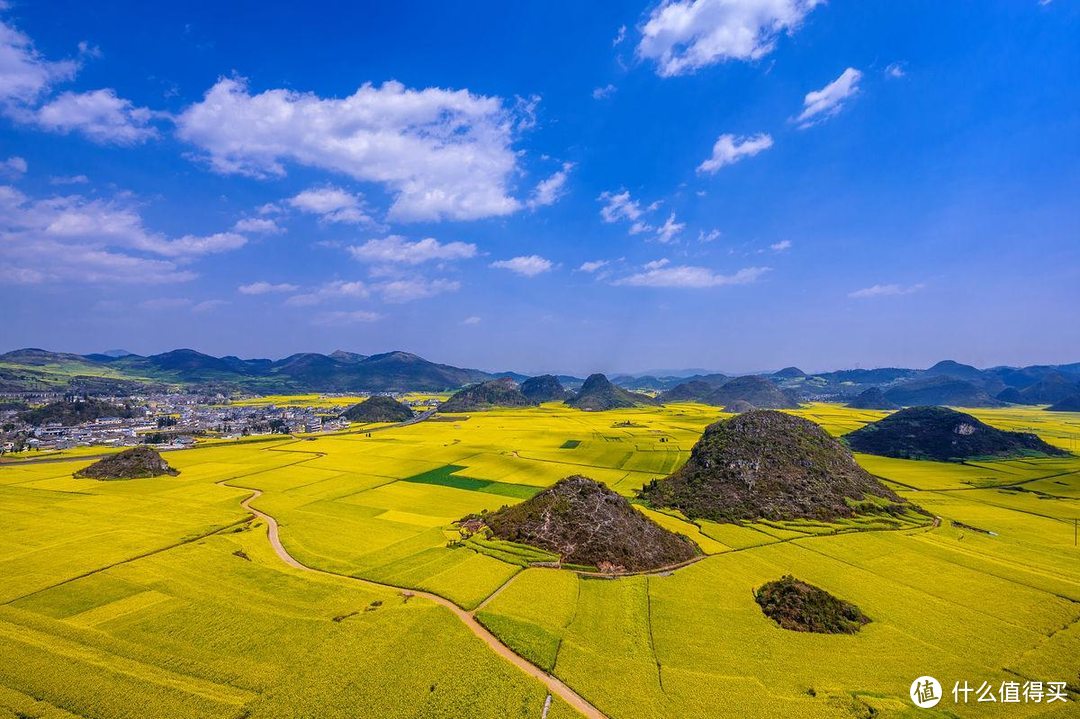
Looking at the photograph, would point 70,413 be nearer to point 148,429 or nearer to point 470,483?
point 148,429

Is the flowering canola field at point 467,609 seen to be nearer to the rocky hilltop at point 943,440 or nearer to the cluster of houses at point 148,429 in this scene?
the rocky hilltop at point 943,440

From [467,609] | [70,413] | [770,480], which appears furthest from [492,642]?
[70,413]

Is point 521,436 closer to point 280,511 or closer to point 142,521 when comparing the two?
point 280,511

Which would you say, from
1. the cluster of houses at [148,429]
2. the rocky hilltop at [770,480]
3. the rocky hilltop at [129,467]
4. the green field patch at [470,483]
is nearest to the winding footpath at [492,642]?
the green field patch at [470,483]

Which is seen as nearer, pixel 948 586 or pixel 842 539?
pixel 948 586

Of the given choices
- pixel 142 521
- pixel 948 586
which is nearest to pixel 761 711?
pixel 948 586

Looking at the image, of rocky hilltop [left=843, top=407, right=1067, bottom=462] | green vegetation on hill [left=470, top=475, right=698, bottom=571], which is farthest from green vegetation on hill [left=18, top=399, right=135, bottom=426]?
rocky hilltop [left=843, top=407, right=1067, bottom=462]

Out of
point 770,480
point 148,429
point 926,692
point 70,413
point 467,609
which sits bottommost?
point 926,692

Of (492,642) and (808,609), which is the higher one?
(808,609)
